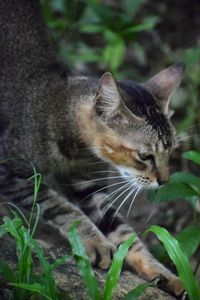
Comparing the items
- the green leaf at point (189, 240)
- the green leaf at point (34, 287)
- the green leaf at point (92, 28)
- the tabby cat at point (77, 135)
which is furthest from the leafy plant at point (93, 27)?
the green leaf at point (34, 287)

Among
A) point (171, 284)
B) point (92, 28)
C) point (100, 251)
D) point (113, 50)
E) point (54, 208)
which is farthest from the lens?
point (113, 50)

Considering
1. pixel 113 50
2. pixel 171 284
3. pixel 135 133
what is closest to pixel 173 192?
pixel 135 133

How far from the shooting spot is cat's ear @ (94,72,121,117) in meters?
3.87

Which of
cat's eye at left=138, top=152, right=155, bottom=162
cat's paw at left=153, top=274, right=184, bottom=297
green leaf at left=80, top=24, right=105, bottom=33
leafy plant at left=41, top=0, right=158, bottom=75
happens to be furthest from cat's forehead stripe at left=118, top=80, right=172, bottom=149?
green leaf at left=80, top=24, right=105, bottom=33

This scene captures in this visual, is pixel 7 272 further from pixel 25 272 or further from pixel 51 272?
pixel 51 272

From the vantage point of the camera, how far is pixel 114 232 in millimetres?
4344

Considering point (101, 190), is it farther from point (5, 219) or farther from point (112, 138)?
point (5, 219)

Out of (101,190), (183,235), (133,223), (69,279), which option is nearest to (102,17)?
(133,223)

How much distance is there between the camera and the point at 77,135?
429 centimetres

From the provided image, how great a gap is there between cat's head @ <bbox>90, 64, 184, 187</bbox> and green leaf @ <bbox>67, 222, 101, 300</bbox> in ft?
2.68

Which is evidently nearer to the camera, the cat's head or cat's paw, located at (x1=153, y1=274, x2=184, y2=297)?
cat's paw, located at (x1=153, y1=274, x2=184, y2=297)

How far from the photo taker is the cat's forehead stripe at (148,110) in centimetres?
409

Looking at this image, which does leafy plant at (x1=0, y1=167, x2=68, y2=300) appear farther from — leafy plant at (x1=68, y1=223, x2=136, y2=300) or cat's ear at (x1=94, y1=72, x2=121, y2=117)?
cat's ear at (x1=94, y1=72, x2=121, y2=117)

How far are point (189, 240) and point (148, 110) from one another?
782mm
